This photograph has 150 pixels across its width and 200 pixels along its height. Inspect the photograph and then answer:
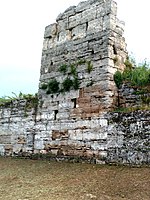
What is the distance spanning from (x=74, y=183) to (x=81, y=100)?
2825 millimetres

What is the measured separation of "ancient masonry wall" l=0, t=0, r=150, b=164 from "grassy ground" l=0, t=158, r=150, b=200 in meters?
0.59

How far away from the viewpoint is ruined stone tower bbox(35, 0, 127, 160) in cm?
800

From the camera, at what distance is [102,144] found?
760 cm

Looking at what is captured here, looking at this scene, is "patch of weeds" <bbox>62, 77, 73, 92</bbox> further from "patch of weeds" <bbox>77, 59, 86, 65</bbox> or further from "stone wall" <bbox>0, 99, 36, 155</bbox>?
"stone wall" <bbox>0, 99, 36, 155</bbox>

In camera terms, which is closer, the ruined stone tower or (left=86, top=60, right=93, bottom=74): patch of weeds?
the ruined stone tower

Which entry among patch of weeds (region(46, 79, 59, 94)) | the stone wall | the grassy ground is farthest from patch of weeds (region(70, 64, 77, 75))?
the grassy ground

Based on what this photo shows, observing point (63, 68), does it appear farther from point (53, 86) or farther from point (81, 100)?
point (81, 100)

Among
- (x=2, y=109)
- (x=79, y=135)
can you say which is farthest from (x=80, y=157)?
(x=2, y=109)

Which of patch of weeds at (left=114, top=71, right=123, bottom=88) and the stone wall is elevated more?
patch of weeds at (left=114, top=71, right=123, bottom=88)

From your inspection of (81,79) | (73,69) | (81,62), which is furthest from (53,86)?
(81,62)

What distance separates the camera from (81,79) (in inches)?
341

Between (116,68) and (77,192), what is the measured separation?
3889 mm

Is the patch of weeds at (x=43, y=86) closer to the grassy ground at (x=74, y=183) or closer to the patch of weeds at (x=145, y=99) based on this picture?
the grassy ground at (x=74, y=183)

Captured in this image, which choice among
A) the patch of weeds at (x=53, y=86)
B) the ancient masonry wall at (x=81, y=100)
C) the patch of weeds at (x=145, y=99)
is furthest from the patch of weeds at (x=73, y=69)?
the patch of weeds at (x=145, y=99)
